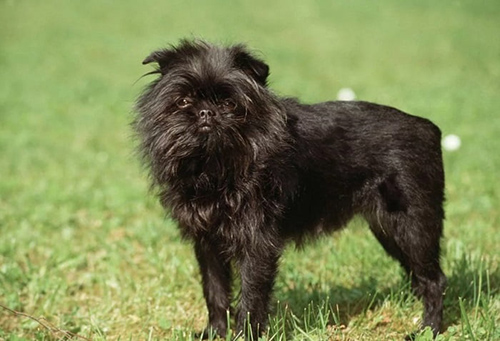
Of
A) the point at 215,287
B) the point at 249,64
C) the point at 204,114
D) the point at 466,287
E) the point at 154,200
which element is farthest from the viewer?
the point at 154,200

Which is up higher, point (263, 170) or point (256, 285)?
point (263, 170)

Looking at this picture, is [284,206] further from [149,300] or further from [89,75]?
[89,75]

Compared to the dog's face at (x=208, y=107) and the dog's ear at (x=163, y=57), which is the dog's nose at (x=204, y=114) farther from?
the dog's ear at (x=163, y=57)

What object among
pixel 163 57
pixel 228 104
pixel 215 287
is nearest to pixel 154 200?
pixel 215 287

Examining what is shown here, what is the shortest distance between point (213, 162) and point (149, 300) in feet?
5.58

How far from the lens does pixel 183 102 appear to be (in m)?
3.50

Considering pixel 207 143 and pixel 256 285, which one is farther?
pixel 256 285

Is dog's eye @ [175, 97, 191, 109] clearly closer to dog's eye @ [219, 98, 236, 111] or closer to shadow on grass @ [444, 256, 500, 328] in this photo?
dog's eye @ [219, 98, 236, 111]

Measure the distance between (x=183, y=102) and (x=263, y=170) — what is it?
23.8 inches

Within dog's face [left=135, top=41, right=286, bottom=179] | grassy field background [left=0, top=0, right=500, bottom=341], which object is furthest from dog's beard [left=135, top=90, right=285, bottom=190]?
grassy field background [left=0, top=0, right=500, bottom=341]

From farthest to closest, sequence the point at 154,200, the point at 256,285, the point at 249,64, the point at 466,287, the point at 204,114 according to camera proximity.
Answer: the point at 154,200
the point at 466,287
the point at 256,285
the point at 249,64
the point at 204,114

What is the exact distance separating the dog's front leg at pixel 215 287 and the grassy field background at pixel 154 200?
28 centimetres

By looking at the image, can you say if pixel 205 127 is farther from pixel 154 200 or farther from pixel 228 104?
pixel 154 200

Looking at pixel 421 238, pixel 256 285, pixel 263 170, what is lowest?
pixel 256 285
